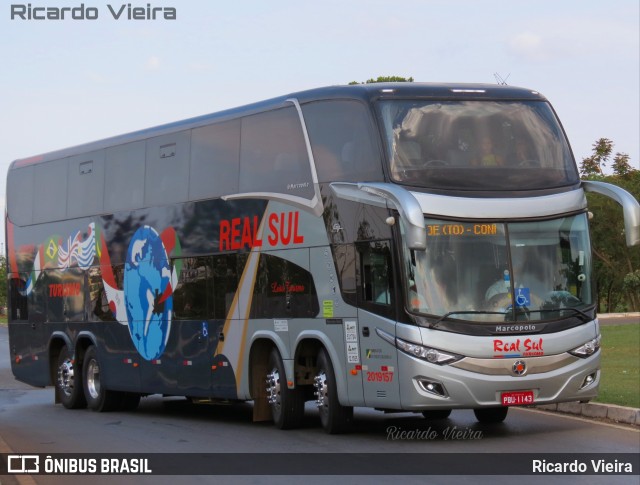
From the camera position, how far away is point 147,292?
69.8ft

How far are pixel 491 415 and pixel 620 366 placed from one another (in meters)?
9.38

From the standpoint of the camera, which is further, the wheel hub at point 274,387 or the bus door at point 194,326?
the bus door at point 194,326

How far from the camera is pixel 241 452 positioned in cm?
1481

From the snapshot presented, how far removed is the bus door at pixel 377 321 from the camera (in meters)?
15.2

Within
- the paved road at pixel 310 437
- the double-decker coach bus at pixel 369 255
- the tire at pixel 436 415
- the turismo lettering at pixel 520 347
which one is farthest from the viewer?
the tire at pixel 436 415

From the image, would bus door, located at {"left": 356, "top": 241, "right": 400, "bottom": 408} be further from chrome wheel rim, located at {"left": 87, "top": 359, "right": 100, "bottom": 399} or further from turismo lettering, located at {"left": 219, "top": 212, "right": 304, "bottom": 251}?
chrome wheel rim, located at {"left": 87, "top": 359, "right": 100, "bottom": 399}

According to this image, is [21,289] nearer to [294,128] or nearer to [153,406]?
[153,406]

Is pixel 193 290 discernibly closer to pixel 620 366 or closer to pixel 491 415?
pixel 491 415

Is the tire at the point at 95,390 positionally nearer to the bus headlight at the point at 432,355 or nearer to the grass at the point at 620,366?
the grass at the point at 620,366

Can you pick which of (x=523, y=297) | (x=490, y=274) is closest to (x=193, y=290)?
(x=490, y=274)

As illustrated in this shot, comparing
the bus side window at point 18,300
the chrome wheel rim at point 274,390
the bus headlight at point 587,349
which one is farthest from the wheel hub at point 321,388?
the bus side window at point 18,300

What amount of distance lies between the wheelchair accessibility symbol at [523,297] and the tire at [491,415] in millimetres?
2468

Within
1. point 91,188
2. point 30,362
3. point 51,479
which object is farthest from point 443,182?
point 30,362

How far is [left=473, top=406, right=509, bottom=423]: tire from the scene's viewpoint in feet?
56.5
